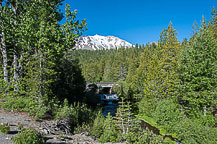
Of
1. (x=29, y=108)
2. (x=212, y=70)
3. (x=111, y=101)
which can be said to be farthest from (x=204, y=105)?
(x=111, y=101)

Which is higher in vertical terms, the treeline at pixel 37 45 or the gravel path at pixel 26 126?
the treeline at pixel 37 45

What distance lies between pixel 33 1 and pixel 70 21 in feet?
9.22

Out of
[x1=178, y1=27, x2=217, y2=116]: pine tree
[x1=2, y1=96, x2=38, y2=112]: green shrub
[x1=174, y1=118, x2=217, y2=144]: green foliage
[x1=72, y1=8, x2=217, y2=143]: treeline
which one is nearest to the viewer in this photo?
[x1=174, y1=118, x2=217, y2=144]: green foliage

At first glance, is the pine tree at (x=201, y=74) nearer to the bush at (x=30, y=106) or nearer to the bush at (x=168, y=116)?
the bush at (x=168, y=116)

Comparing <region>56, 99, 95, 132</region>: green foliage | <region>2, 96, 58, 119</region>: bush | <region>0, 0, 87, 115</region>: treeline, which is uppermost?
<region>0, 0, 87, 115</region>: treeline

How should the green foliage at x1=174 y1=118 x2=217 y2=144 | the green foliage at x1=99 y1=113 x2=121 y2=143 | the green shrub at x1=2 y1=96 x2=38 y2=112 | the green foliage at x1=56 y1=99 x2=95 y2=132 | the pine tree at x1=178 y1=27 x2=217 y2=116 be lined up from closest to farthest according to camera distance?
the green foliage at x1=174 y1=118 x2=217 y2=144 < the green foliage at x1=99 y1=113 x2=121 y2=143 < the green shrub at x1=2 y1=96 x2=38 y2=112 < the green foliage at x1=56 y1=99 x2=95 y2=132 < the pine tree at x1=178 y1=27 x2=217 y2=116

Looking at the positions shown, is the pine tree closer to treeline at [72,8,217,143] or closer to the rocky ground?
treeline at [72,8,217,143]

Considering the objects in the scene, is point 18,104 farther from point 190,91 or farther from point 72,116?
point 190,91

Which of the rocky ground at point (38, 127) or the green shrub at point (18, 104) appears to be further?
the green shrub at point (18, 104)

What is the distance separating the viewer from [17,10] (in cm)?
951

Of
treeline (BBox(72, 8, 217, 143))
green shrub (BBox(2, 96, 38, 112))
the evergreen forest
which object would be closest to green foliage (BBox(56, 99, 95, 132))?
the evergreen forest

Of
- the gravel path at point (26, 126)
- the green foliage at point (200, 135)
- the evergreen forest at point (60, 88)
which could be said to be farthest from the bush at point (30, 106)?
the green foliage at point (200, 135)

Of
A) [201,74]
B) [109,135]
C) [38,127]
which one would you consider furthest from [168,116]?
[38,127]

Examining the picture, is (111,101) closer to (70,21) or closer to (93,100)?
(93,100)
